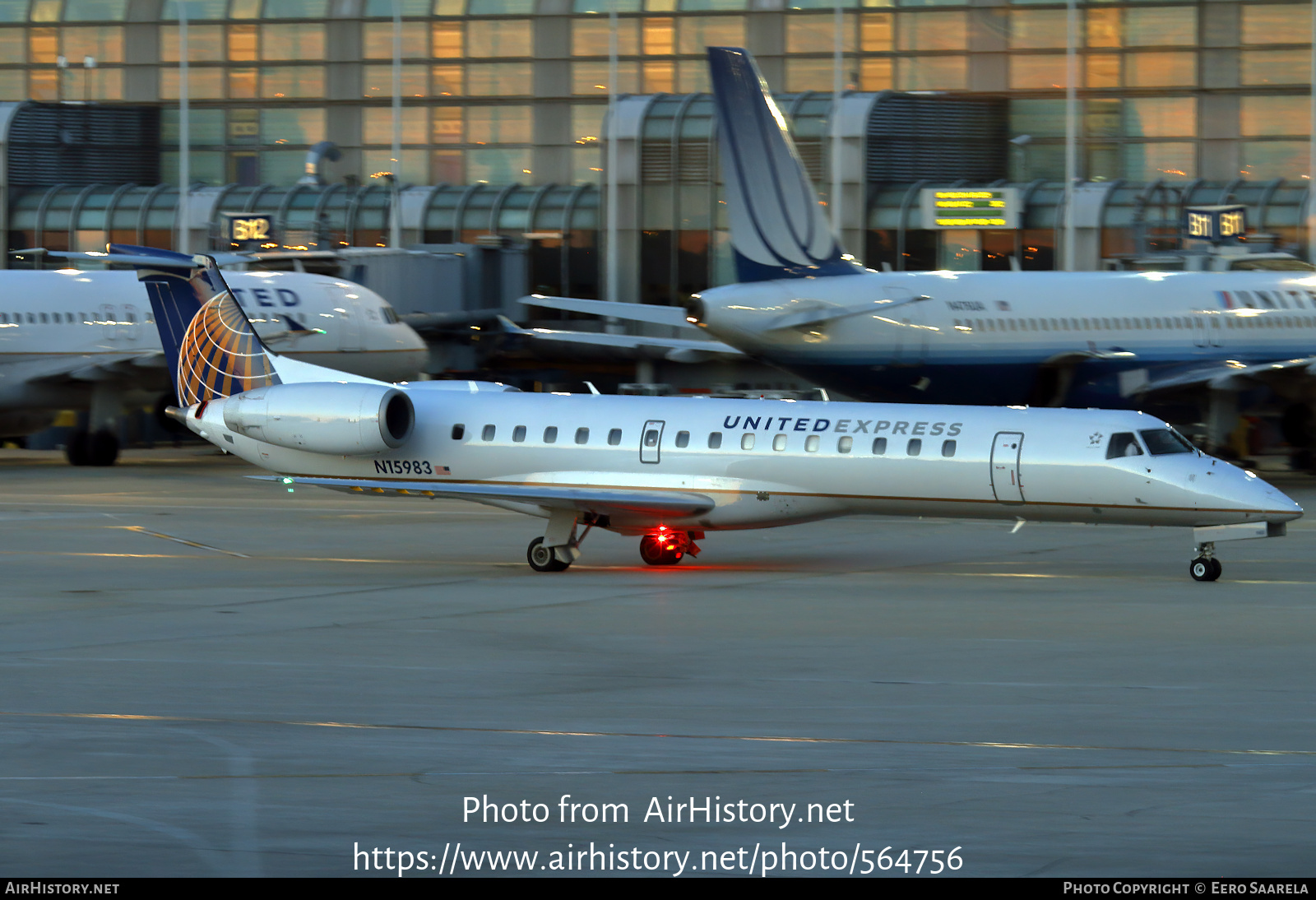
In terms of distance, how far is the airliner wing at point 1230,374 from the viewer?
42031mm

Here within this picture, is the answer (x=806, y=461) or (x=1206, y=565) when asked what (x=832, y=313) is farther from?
(x=1206, y=565)

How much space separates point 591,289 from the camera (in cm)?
6800

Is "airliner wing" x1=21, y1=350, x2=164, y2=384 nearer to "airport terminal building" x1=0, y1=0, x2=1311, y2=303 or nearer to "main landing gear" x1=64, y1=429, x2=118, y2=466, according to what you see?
"main landing gear" x1=64, y1=429, x2=118, y2=466

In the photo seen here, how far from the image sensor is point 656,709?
583 inches

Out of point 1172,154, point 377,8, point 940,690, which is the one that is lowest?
point 940,690

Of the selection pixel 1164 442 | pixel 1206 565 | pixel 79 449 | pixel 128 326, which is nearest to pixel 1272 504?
pixel 1206 565

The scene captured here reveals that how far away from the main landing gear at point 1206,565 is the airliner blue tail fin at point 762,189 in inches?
699

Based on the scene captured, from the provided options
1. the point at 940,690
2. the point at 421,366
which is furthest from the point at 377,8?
the point at 940,690

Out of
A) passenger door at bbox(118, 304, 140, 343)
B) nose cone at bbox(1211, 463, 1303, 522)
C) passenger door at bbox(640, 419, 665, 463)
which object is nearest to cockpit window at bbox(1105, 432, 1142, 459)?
nose cone at bbox(1211, 463, 1303, 522)

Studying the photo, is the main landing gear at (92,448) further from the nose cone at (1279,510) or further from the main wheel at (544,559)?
the nose cone at (1279,510)

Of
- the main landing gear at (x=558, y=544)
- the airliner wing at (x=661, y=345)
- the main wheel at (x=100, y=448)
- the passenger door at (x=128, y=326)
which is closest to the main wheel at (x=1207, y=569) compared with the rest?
the main landing gear at (x=558, y=544)

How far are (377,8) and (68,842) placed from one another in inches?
2700

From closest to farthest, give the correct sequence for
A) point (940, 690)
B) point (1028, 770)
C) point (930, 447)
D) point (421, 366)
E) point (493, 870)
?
point (493, 870) < point (1028, 770) < point (940, 690) < point (930, 447) < point (421, 366)

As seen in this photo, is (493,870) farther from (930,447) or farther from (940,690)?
(930,447)
